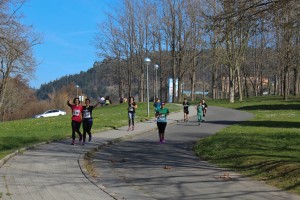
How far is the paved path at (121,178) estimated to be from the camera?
7506 mm

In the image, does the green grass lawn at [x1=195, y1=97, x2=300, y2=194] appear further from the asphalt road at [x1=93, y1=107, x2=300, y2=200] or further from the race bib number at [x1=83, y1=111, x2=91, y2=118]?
the race bib number at [x1=83, y1=111, x2=91, y2=118]

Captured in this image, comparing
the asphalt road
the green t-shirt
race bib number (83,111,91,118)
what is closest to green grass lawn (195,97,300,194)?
the asphalt road

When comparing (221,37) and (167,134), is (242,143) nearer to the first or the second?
(221,37)

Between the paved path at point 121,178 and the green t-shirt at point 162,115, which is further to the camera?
the green t-shirt at point 162,115

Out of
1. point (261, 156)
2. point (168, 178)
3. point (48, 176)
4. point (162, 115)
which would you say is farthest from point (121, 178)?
point (162, 115)

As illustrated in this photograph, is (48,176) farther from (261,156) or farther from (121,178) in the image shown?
(261,156)

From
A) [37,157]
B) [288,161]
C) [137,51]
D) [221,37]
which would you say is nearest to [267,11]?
[221,37]

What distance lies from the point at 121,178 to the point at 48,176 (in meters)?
1.65

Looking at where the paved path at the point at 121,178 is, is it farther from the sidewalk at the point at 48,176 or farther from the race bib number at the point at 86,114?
the race bib number at the point at 86,114

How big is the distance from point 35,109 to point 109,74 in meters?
25.9

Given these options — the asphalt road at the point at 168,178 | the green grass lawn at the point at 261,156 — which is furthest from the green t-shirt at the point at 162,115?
the asphalt road at the point at 168,178

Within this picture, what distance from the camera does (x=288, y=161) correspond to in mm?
10078

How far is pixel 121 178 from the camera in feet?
30.2

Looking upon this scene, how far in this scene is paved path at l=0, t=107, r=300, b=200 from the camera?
24.6ft
